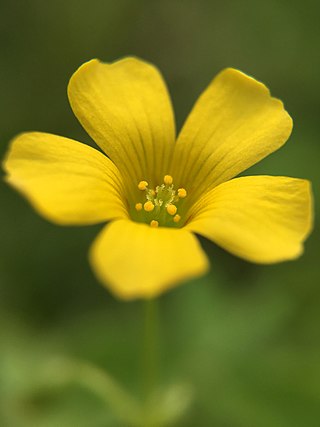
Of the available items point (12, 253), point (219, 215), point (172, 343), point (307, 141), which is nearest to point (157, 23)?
point (307, 141)

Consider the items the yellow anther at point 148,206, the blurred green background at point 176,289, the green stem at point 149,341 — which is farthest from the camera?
the blurred green background at point 176,289

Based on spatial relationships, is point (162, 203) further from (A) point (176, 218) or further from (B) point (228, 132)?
(B) point (228, 132)

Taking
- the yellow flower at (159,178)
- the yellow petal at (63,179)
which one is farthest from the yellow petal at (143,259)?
the yellow petal at (63,179)

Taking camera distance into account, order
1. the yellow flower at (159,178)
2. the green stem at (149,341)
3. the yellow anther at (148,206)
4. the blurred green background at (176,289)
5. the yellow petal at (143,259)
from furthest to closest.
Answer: the blurred green background at (176,289) < the yellow anther at (148,206) < the green stem at (149,341) < the yellow flower at (159,178) < the yellow petal at (143,259)

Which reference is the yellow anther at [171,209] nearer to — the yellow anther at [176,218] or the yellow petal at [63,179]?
the yellow anther at [176,218]

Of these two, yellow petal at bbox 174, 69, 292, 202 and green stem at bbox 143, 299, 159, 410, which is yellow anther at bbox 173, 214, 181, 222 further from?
green stem at bbox 143, 299, 159, 410

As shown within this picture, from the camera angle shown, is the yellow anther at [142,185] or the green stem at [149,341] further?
the yellow anther at [142,185]

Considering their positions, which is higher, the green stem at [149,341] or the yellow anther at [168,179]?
the yellow anther at [168,179]

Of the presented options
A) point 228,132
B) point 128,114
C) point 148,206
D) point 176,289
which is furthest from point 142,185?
point 176,289
